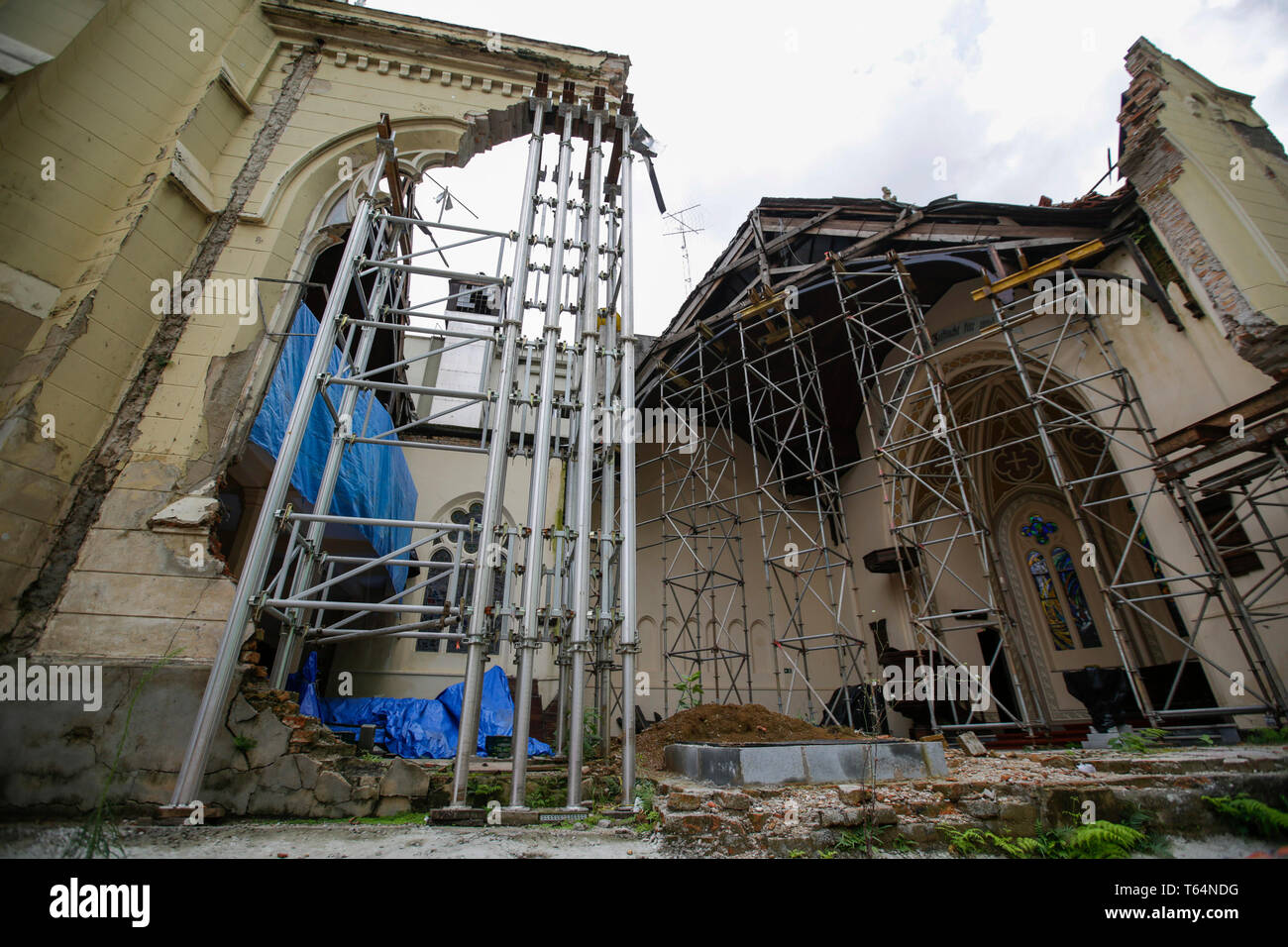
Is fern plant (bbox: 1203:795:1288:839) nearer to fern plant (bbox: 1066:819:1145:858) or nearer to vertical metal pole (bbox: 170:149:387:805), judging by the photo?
fern plant (bbox: 1066:819:1145:858)

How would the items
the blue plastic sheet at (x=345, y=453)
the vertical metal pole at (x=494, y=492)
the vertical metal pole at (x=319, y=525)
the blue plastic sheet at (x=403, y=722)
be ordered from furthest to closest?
1. the blue plastic sheet at (x=403, y=722)
2. the blue plastic sheet at (x=345, y=453)
3. the vertical metal pole at (x=319, y=525)
4. the vertical metal pole at (x=494, y=492)

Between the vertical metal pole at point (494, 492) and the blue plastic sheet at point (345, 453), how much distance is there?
1.95 metres

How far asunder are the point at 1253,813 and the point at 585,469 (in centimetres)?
501

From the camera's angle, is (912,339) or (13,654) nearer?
(13,654)

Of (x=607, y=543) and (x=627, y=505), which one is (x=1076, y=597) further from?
(x=627, y=505)

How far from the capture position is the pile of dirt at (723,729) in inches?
261

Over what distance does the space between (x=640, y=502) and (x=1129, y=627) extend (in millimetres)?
11698

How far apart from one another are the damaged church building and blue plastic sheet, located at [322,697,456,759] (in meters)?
0.07

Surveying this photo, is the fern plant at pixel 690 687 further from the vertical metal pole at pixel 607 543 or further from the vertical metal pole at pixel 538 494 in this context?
the vertical metal pole at pixel 538 494

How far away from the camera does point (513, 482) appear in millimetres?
14406

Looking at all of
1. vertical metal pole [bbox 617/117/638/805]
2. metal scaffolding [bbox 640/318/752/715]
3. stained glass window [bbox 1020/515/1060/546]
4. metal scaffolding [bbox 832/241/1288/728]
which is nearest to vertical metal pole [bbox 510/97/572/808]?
vertical metal pole [bbox 617/117/638/805]

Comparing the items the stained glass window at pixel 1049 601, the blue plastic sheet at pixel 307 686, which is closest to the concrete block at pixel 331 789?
the blue plastic sheet at pixel 307 686
